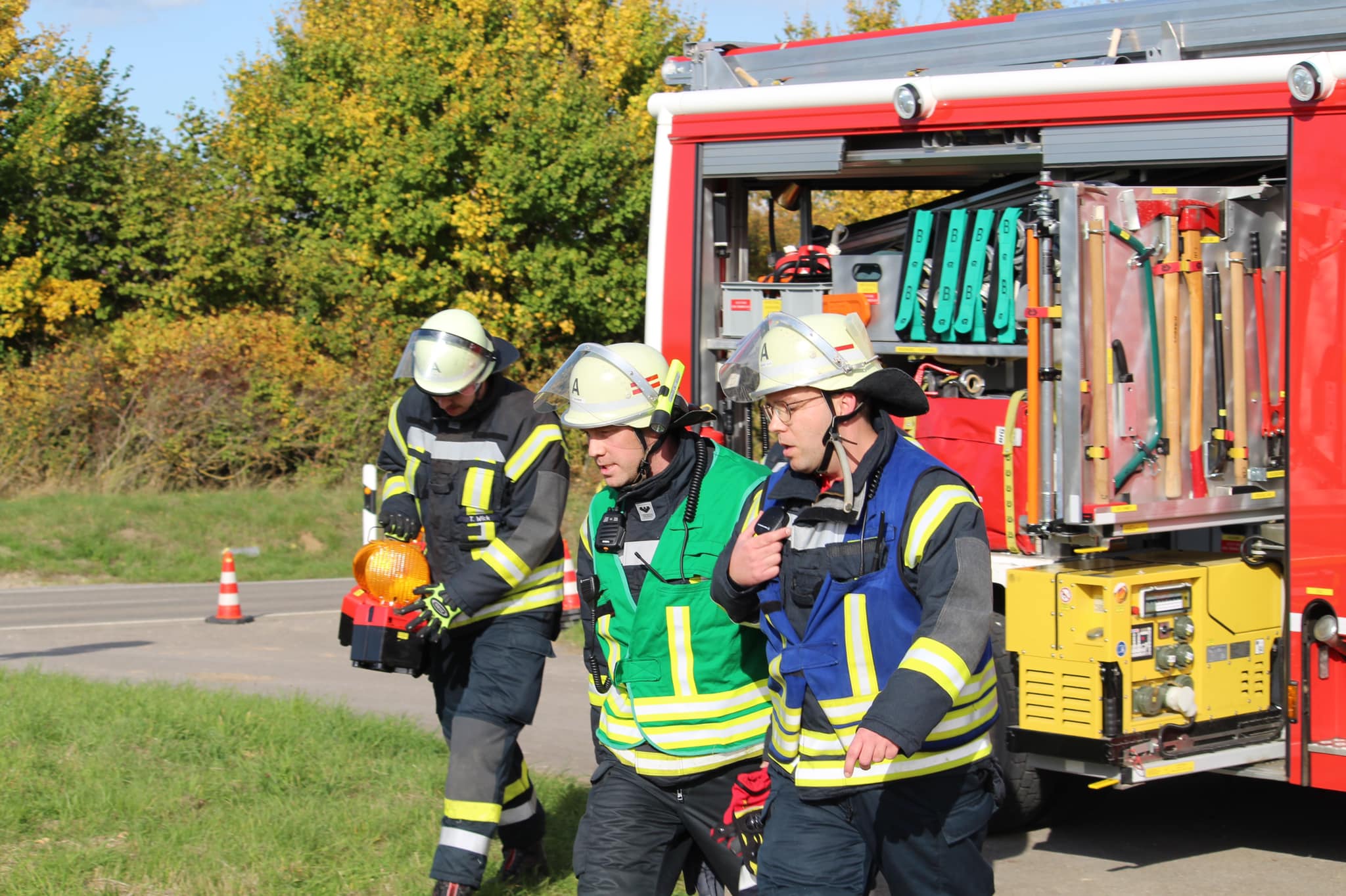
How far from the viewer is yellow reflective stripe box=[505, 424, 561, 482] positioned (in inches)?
196

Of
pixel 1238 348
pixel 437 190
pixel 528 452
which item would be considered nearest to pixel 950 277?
pixel 1238 348

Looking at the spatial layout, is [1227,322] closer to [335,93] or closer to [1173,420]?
[1173,420]

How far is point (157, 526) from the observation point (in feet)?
54.5

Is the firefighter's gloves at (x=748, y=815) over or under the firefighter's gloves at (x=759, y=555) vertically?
under

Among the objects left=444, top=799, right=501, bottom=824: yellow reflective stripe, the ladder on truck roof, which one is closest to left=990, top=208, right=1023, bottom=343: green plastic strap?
the ladder on truck roof

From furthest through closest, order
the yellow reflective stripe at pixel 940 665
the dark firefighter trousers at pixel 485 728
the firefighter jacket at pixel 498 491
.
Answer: the firefighter jacket at pixel 498 491 → the dark firefighter trousers at pixel 485 728 → the yellow reflective stripe at pixel 940 665

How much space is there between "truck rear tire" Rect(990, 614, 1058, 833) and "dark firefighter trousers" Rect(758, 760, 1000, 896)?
2.14 metres

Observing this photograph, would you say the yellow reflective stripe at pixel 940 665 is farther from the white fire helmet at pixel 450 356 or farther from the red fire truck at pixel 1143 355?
the white fire helmet at pixel 450 356

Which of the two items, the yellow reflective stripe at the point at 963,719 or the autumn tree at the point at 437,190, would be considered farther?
the autumn tree at the point at 437,190

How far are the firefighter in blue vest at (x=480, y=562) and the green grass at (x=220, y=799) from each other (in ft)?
1.46

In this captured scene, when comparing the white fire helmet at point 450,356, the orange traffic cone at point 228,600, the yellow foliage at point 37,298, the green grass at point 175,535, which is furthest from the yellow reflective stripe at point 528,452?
the yellow foliage at point 37,298

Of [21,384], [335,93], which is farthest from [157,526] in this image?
[335,93]

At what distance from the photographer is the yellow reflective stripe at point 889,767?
3309 millimetres

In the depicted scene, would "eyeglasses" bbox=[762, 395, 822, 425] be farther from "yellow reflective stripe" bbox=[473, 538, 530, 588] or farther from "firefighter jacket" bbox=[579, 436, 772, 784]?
"yellow reflective stripe" bbox=[473, 538, 530, 588]
